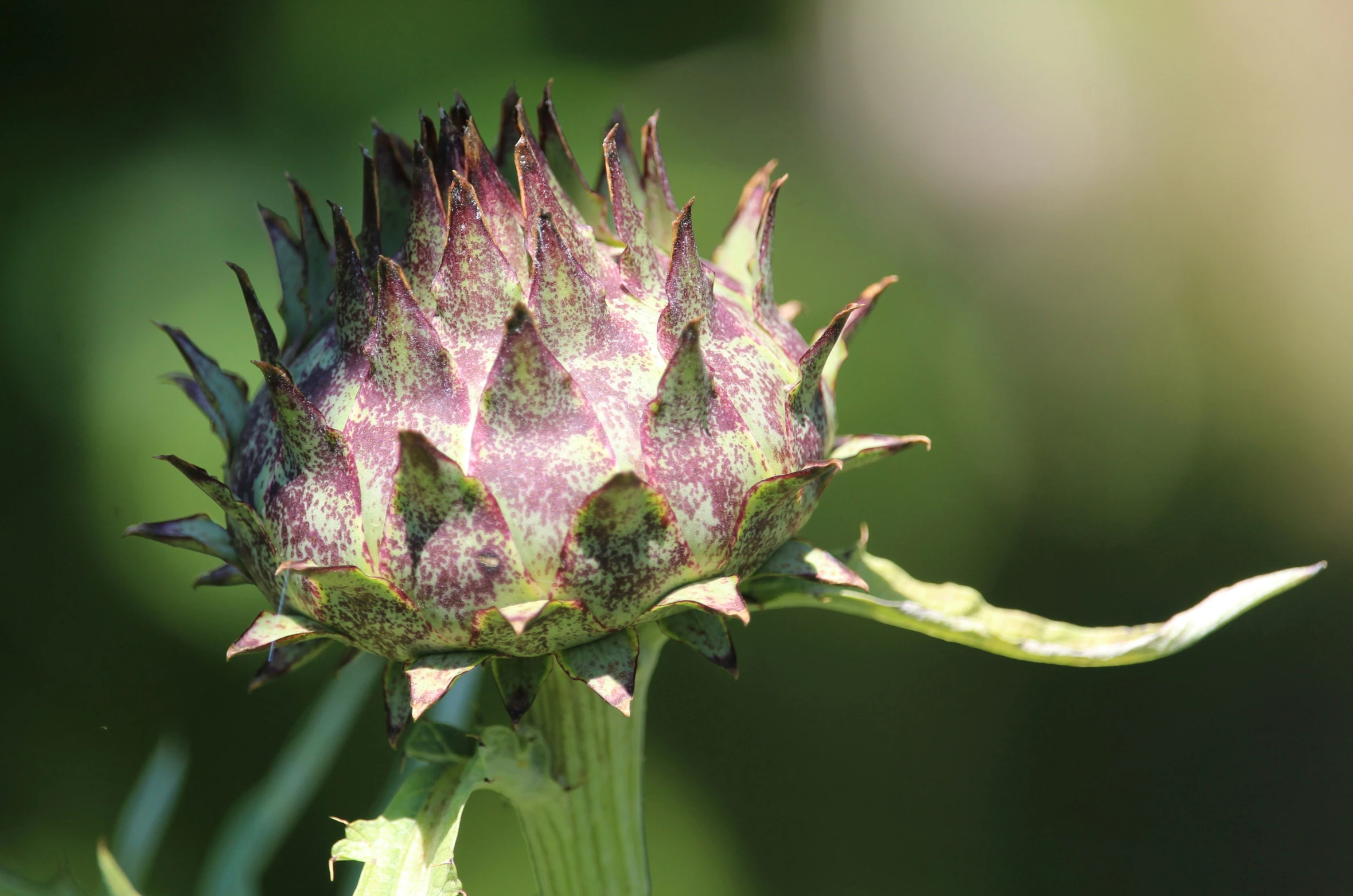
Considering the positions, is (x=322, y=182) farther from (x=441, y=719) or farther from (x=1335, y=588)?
(x=1335, y=588)

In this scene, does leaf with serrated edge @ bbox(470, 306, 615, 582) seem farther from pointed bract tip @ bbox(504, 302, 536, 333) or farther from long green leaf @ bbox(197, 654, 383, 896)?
long green leaf @ bbox(197, 654, 383, 896)

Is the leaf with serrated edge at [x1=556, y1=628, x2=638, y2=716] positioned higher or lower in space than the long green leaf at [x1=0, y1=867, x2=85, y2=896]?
higher

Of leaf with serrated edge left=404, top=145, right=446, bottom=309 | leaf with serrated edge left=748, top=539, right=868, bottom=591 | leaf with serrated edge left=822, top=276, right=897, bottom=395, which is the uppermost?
leaf with serrated edge left=404, top=145, right=446, bottom=309

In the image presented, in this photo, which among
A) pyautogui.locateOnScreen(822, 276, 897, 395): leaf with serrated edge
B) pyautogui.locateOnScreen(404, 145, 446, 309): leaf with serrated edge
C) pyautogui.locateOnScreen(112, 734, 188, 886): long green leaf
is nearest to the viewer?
pyautogui.locateOnScreen(404, 145, 446, 309): leaf with serrated edge

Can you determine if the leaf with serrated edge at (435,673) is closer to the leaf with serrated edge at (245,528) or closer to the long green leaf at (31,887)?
Answer: the leaf with serrated edge at (245,528)

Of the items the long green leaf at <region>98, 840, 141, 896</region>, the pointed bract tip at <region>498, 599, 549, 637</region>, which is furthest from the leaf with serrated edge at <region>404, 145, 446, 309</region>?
the long green leaf at <region>98, 840, 141, 896</region>

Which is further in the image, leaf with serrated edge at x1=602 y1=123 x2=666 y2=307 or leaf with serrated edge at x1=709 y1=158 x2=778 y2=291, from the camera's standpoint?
leaf with serrated edge at x1=709 y1=158 x2=778 y2=291

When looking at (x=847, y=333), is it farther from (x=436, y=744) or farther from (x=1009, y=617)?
(x=436, y=744)

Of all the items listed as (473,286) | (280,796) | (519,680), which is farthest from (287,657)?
(280,796)
